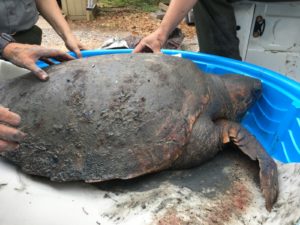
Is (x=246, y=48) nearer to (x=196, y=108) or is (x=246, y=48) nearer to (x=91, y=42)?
(x=196, y=108)

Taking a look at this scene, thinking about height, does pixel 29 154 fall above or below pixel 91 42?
above

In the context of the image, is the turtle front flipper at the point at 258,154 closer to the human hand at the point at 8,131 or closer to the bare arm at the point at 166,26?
the bare arm at the point at 166,26

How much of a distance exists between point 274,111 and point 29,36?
4.17 ft

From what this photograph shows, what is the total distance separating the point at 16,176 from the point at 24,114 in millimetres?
220

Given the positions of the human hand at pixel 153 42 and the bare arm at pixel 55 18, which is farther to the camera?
the bare arm at pixel 55 18

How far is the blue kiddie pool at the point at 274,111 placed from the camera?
1420 mm

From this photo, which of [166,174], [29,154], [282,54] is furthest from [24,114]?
[282,54]

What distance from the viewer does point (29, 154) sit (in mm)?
1199

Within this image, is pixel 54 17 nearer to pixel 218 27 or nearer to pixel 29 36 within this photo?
pixel 29 36

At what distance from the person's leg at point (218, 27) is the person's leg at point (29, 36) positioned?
0.90 meters

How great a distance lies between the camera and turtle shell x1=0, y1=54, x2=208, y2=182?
3.82 ft

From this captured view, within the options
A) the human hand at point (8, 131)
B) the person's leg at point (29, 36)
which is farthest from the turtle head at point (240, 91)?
the person's leg at point (29, 36)

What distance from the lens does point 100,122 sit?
1162 mm

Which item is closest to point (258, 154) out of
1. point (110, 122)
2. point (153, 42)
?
point (110, 122)
